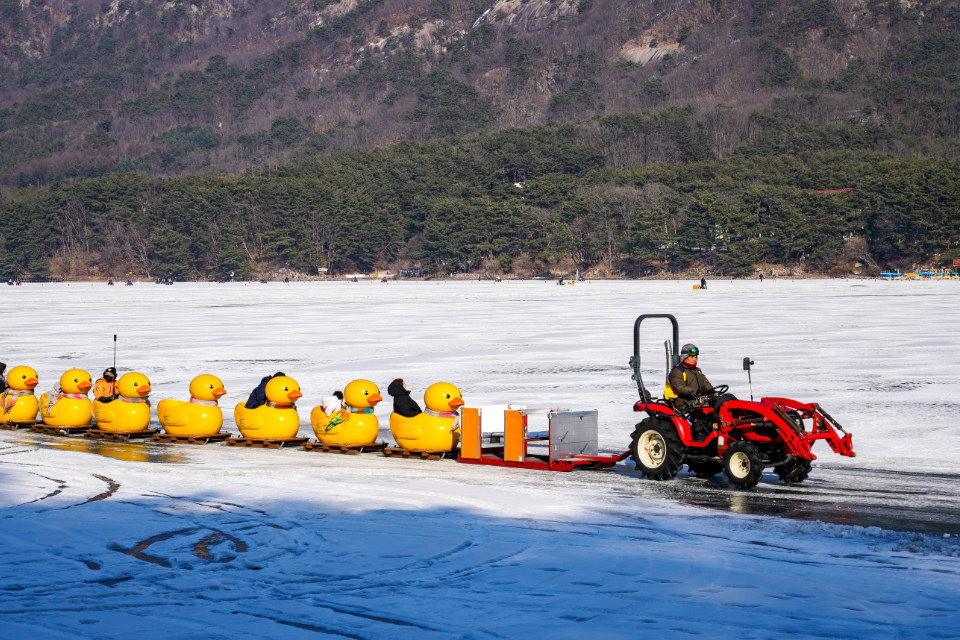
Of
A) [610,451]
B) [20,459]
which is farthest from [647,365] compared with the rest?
[20,459]

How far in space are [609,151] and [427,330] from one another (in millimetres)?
148936

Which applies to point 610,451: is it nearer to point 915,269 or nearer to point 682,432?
point 682,432

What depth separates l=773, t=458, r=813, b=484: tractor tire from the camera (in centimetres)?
1167

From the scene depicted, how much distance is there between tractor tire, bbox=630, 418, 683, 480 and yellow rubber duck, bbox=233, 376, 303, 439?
521 cm

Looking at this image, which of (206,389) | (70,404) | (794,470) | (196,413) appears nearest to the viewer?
(794,470)

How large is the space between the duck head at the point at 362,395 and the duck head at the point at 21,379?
19.1ft

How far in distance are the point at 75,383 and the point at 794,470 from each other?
1077cm

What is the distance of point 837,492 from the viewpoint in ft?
37.1

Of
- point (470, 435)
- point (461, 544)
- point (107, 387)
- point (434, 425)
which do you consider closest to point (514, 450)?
point (470, 435)

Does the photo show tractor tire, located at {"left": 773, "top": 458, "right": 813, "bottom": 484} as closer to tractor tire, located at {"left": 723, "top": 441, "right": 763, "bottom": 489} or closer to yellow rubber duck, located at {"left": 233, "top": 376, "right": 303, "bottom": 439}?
tractor tire, located at {"left": 723, "top": 441, "right": 763, "bottom": 489}

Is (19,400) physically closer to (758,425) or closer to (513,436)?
(513,436)

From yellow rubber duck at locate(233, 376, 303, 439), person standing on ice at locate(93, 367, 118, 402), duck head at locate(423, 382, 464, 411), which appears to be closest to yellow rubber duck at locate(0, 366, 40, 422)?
person standing on ice at locate(93, 367, 118, 402)

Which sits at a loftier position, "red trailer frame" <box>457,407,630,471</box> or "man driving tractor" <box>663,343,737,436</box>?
"man driving tractor" <box>663,343,737,436</box>

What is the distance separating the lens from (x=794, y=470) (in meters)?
11.7
